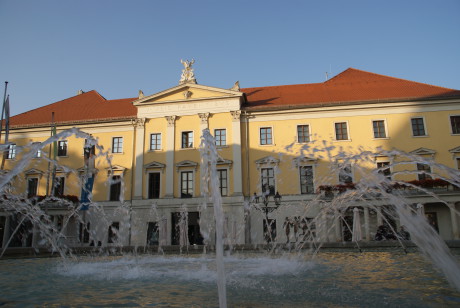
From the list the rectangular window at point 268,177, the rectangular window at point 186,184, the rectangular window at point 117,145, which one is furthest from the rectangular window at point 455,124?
the rectangular window at point 117,145

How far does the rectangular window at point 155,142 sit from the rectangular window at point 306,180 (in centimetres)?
1161

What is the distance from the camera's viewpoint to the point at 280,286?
5.82m

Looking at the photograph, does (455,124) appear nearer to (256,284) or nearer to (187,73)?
(187,73)

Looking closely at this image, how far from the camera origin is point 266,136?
27.0 m

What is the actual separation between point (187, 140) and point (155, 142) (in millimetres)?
2713

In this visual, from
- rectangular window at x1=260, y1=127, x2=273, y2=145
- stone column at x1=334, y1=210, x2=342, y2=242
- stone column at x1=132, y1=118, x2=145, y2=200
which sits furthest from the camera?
stone column at x1=132, y1=118, x2=145, y2=200

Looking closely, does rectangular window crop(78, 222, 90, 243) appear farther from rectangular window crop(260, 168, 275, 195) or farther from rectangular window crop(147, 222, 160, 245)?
rectangular window crop(260, 168, 275, 195)

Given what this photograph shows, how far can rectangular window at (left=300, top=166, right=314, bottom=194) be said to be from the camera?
25328 mm

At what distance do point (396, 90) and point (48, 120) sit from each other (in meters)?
30.0

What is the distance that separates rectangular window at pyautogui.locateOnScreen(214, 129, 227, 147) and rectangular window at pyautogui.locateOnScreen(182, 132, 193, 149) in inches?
82.0

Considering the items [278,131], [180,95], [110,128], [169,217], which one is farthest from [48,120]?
[278,131]

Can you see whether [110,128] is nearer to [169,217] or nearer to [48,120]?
[48,120]

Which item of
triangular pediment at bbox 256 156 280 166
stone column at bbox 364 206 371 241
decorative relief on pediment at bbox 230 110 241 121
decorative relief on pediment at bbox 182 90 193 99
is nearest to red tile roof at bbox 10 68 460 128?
decorative relief on pediment at bbox 230 110 241 121

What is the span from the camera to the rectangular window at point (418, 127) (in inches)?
993
